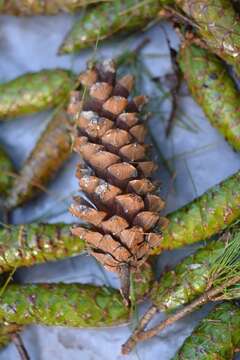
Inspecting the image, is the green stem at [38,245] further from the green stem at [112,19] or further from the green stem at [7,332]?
the green stem at [112,19]

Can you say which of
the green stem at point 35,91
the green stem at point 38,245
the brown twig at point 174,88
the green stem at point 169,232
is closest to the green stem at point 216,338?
the green stem at point 169,232

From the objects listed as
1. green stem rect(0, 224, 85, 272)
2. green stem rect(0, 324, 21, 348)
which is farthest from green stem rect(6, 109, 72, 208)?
green stem rect(0, 324, 21, 348)

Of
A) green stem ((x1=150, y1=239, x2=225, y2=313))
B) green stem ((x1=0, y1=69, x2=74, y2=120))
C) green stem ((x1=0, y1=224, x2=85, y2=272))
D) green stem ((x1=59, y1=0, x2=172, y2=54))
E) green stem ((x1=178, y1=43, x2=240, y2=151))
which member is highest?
green stem ((x1=59, y1=0, x2=172, y2=54))

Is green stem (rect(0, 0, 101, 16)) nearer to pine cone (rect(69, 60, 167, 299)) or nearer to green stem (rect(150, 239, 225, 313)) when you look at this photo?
pine cone (rect(69, 60, 167, 299))

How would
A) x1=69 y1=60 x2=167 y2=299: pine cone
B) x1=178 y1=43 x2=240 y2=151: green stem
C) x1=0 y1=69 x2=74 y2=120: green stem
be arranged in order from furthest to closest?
x1=0 y1=69 x2=74 y2=120: green stem, x1=178 y1=43 x2=240 y2=151: green stem, x1=69 y1=60 x2=167 y2=299: pine cone

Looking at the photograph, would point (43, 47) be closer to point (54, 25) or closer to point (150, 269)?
point (54, 25)

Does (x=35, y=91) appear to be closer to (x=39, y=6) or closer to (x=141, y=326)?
(x=39, y=6)
